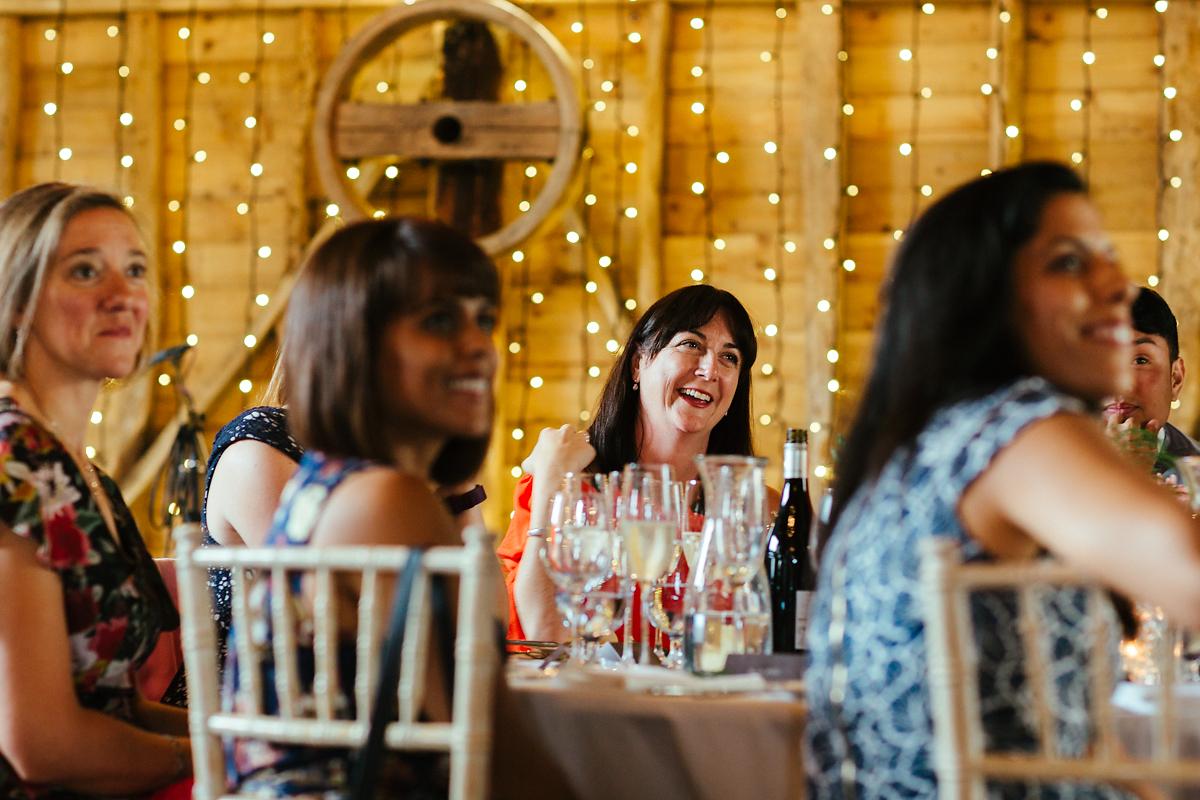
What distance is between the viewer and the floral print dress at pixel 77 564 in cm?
174

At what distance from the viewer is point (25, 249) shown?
6.22 feet

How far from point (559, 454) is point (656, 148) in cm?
212

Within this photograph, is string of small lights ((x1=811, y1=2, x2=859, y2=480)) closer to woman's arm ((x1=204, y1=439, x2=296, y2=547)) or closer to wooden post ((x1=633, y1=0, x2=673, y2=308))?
wooden post ((x1=633, y1=0, x2=673, y2=308))

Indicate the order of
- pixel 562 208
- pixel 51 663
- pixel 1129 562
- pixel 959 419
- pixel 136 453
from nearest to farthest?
pixel 1129 562, pixel 959 419, pixel 51 663, pixel 562 208, pixel 136 453

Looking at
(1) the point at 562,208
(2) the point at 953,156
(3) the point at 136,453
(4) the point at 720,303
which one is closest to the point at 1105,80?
(2) the point at 953,156

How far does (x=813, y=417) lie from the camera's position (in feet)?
15.3

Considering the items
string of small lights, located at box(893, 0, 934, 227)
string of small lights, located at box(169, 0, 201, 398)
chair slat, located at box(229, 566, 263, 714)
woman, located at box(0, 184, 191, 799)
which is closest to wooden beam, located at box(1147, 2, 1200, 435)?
string of small lights, located at box(893, 0, 934, 227)

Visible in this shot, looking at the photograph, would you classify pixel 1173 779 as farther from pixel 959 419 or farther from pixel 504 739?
pixel 504 739

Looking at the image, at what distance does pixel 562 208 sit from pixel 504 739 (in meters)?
3.13

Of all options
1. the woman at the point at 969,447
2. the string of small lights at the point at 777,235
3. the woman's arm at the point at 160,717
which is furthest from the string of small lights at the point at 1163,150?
the woman's arm at the point at 160,717

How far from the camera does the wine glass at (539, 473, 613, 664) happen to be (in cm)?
194

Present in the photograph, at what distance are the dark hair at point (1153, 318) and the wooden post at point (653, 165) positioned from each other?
1.76 meters

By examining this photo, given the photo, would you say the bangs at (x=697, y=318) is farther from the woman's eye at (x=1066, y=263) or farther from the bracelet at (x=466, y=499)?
the woman's eye at (x=1066, y=263)

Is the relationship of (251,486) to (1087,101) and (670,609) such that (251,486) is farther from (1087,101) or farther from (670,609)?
(1087,101)
